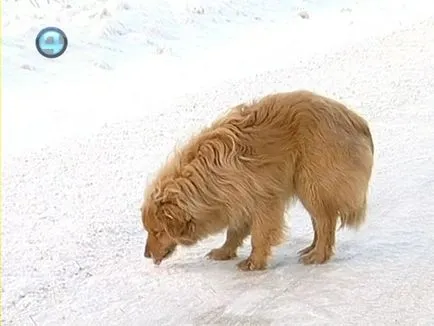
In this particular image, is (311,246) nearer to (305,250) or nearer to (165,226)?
(305,250)

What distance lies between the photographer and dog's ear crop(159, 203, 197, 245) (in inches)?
187

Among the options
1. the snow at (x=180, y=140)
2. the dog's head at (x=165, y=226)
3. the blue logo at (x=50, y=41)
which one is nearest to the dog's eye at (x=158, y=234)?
the dog's head at (x=165, y=226)

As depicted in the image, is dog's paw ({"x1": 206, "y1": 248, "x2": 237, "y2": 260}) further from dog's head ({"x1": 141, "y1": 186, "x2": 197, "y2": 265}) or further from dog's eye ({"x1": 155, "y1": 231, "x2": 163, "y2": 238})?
dog's eye ({"x1": 155, "y1": 231, "x2": 163, "y2": 238})

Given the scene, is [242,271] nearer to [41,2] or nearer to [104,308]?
[104,308]

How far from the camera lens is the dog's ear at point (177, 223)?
475 cm

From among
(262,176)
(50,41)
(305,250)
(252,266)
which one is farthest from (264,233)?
(50,41)

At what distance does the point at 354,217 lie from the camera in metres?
5.05

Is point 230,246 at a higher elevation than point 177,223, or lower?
lower

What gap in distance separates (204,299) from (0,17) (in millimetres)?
7148

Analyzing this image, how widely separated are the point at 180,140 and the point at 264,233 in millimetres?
2169

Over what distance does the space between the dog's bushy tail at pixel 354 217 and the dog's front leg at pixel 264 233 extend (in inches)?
14.9

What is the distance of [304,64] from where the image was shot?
962 centimetres

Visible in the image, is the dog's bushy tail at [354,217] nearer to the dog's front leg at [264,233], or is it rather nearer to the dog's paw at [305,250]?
the dog's paw at [305,250]

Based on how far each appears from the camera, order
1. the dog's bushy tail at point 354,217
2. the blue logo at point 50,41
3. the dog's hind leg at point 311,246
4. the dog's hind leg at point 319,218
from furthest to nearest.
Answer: the blue logo at point 50,41, the dog's hind leg at point 311,246, the dog's bushy tail at point 354,217, the dog's hind leg at point 319,218
